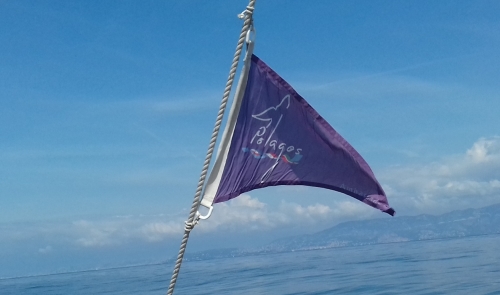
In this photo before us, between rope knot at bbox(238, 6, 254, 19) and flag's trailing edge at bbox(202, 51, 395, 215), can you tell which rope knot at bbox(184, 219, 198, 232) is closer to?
flag's trailing edge at bbox(202, 51, 395, 215)

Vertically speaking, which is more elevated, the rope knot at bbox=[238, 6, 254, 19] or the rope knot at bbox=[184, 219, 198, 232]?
the rope knot at bbox=[238, 6, 254, 19]

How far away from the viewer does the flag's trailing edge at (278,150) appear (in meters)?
4.84

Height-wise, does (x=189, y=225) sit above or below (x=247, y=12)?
below

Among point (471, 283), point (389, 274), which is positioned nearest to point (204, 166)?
point (471, 283)

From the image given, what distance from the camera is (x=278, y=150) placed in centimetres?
511

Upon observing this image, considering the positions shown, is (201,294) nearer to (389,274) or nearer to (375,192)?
(389,274)

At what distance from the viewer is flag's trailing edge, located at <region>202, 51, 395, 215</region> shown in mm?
4836

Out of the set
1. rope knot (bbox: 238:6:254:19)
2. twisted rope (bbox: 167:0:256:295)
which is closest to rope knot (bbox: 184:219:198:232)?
twisted rope (bbox: 167:0:256:295)

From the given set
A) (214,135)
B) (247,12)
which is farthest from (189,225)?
(247,12)

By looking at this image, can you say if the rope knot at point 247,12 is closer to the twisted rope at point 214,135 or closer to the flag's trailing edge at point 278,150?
the twisted rope at point 214,135

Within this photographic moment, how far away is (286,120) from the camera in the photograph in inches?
199

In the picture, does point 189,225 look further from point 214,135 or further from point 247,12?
point 247,12

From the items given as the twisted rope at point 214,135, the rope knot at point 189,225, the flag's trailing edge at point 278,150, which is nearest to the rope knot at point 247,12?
the twisted rope at point 214,135

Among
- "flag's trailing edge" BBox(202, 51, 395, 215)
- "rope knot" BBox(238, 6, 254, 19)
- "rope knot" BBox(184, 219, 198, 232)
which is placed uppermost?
"rope knot" BBox(238, 6, 254, 19)
